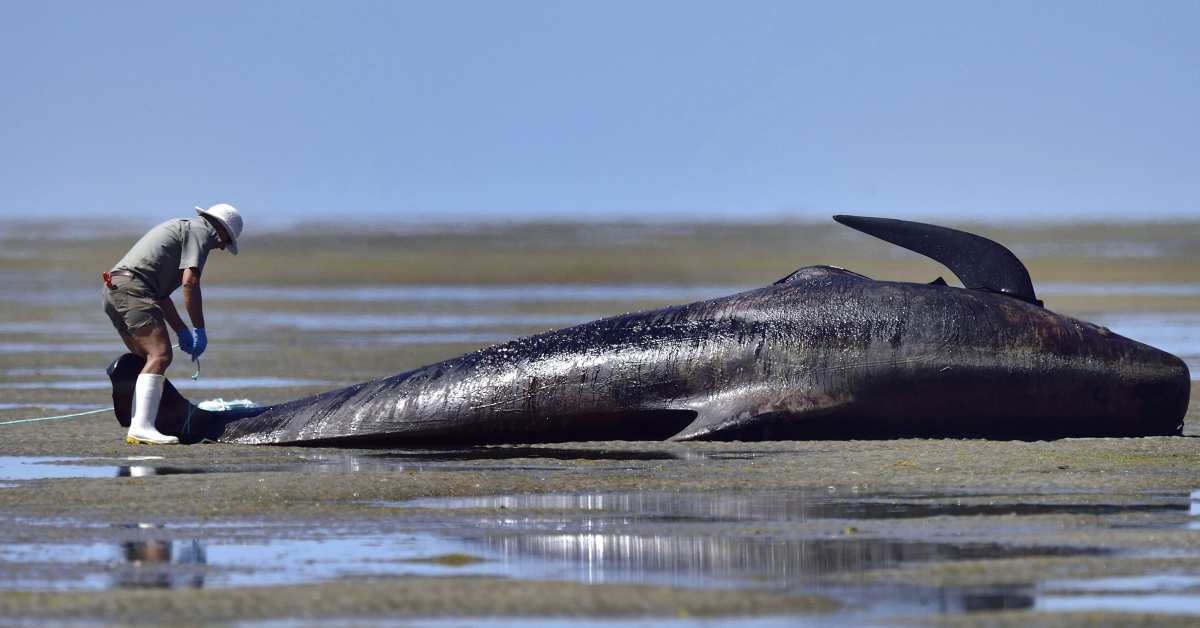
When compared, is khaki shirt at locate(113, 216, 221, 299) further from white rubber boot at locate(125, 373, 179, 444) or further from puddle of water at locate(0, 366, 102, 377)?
puddle of water at locate(0, 366, 102, 377)

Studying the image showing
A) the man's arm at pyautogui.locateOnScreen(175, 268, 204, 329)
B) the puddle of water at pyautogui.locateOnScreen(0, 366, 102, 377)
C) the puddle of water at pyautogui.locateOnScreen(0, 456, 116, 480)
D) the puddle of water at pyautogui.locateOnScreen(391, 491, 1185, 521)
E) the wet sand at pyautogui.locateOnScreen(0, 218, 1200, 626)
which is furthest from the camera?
Result: the puddle of water at pyautogui.locateOnScreen(0, 366, 102, 377)

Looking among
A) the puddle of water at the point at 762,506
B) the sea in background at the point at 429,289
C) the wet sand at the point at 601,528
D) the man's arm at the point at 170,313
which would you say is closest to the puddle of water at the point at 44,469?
the wet sand at the point at 601,528

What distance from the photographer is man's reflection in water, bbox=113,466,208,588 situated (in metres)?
9.12

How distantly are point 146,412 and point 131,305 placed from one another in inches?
30.3

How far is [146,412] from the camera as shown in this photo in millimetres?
14906

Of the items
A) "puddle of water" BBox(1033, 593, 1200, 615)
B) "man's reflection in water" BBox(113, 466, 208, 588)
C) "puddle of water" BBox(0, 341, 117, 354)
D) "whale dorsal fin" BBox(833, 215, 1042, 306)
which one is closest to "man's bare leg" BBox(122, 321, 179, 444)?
"man's reflection in water" BBox(113, 466, 208, 588)

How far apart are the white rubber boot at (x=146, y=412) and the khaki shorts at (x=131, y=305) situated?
38cm

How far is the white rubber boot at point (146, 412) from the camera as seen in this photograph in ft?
48.8

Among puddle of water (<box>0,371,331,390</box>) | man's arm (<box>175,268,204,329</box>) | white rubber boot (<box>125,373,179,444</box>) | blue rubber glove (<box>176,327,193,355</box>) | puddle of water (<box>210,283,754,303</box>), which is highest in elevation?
puddle of water (<box>210,283,754,303</box>)

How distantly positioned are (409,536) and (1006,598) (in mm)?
3203

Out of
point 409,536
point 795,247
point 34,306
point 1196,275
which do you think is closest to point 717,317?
point 409,536

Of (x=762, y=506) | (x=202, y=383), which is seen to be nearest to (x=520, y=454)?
(x=762, y=506)

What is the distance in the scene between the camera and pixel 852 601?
342 inches

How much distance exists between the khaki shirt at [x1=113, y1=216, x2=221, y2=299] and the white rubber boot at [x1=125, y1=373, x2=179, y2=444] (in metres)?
0.63
